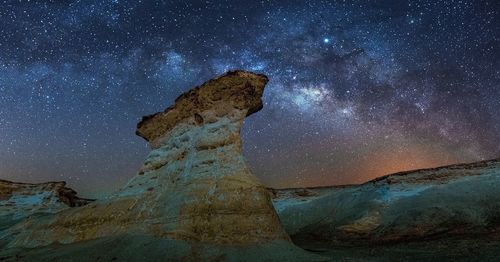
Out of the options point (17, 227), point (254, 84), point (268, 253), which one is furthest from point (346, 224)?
point (17, 227)

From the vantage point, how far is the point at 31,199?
32.8m

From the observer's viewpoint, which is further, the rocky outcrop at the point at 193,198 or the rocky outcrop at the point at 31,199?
the rocky outcrop at the point at 31,199

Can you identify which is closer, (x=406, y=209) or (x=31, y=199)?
(x=406, y=209)

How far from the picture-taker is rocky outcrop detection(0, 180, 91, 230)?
30250 millimetres

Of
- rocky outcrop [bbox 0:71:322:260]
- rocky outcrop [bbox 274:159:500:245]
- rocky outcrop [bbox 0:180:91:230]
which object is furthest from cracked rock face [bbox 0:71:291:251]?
rocky outcrop [bbox 0:180:91:230]

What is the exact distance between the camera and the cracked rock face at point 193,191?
40.0 ft

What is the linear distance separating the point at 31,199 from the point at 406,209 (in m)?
31.6

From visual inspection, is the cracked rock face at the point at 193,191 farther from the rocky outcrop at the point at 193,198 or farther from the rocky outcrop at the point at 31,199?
the rocky outcrop at the point at 31,199

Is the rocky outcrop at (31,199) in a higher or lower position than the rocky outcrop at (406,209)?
higher

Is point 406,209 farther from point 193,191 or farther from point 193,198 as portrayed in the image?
point 193,198

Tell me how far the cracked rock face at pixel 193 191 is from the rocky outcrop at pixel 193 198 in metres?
0.04

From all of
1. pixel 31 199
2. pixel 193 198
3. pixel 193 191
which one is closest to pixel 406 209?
pixel 193 191

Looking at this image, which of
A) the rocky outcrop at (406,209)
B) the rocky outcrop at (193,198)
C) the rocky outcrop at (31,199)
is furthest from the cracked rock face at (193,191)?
the rocky outcrop at (31,199)

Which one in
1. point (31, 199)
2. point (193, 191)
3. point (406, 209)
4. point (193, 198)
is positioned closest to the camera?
point (193, 198)
